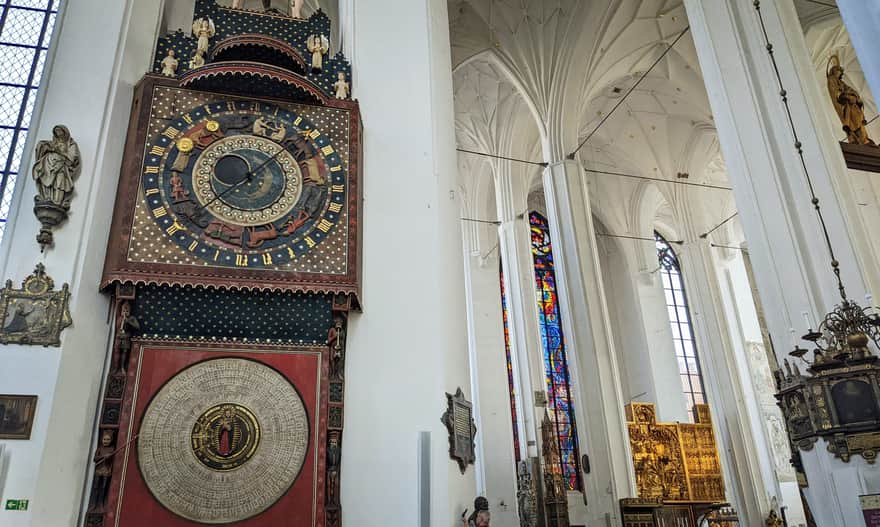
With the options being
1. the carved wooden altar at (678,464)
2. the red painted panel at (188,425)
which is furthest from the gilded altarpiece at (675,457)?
the red painted panel at (188,425)

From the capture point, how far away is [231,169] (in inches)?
295

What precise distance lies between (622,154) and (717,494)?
1045 centimetres

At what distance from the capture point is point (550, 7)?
52.6 feet

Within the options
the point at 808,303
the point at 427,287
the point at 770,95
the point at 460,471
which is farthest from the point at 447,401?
the point at 770,95

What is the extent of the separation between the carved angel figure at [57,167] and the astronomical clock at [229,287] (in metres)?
0.53

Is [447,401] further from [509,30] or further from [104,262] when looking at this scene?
[509,30]

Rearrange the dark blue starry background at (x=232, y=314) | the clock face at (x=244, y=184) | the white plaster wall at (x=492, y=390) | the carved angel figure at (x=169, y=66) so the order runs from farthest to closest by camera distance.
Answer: the white plaster wall at (x=492, y=390) → the carved angel figure at (x=169, y=66) → the clock face at (x=244, y=184) → the dark blue starry background at (x=232, y=314)

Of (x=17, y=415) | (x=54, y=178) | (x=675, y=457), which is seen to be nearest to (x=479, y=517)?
(x=17, y=415)

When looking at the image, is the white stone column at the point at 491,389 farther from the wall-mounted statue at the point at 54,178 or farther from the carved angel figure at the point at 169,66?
the wall-mounted statue at the point at 54,178

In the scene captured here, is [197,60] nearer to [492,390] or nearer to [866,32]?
[866,32]

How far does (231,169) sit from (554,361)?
14746 millimetres

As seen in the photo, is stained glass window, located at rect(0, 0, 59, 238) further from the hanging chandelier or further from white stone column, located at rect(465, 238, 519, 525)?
white stone column, located at rect(465, 238, 519, 525)

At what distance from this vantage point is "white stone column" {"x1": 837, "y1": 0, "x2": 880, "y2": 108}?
3.06 metres

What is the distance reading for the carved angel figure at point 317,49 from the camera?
838 centimetres
